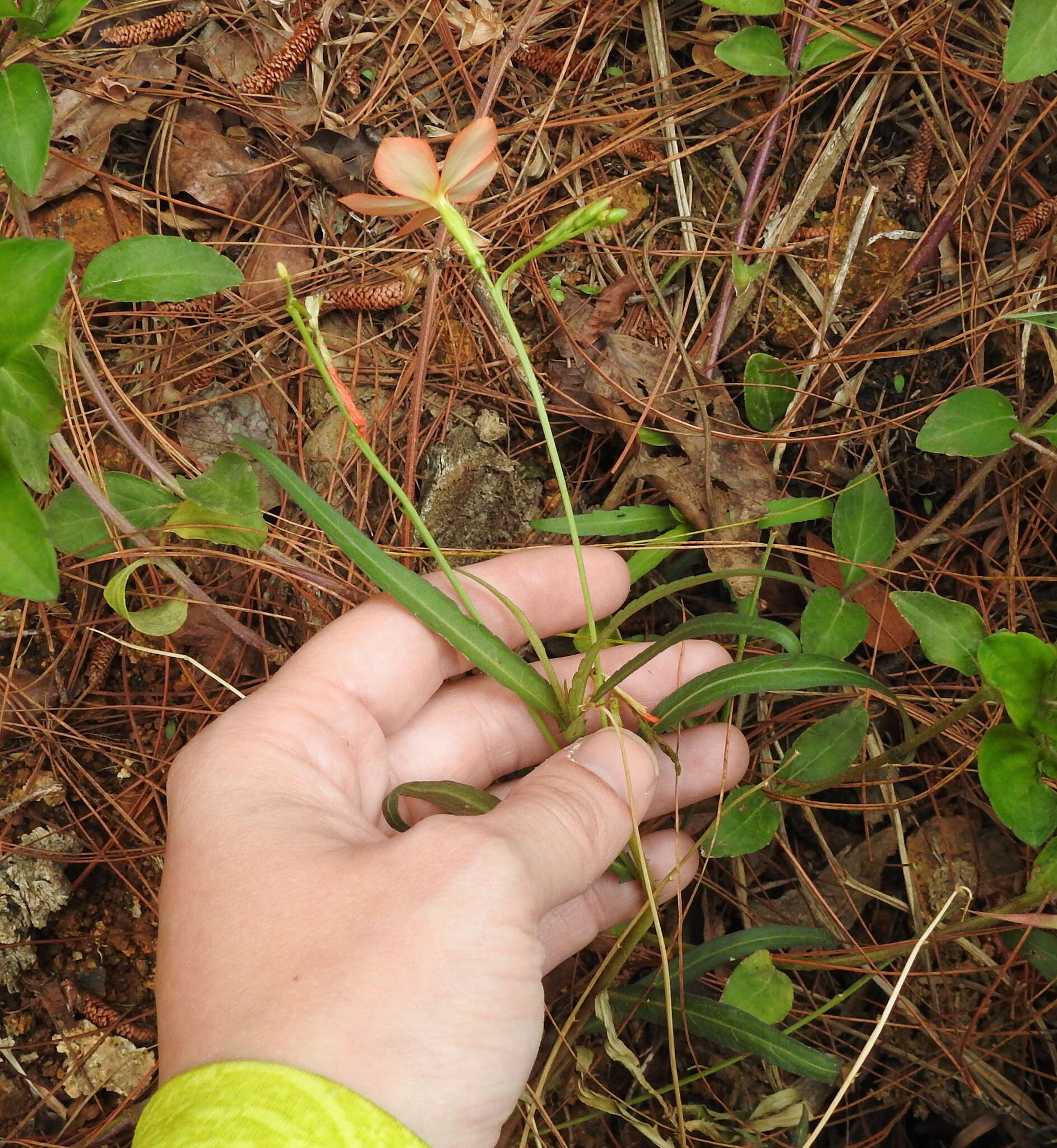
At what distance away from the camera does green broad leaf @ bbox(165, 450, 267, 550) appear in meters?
1.42

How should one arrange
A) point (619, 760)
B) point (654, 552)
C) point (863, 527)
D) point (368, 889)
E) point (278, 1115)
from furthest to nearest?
point (654, 552), point (863, 527), point (619, 760), point (368, 889), point (278, 1115)

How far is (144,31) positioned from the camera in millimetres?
2000

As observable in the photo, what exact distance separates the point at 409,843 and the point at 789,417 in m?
1.21

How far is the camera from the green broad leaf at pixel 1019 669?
126cm

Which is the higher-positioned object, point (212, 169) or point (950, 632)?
point (212, 169)

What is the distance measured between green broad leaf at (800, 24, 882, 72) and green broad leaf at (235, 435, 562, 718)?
4.41 feet

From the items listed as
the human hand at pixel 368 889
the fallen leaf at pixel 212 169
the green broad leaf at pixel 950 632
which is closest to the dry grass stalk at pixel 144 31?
the fallen leaf at pixel 212 169

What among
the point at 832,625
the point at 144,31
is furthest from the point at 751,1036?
the point at 144,31

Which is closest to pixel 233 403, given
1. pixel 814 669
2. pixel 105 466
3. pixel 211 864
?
pixel 105 466

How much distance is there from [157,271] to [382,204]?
1.60ft

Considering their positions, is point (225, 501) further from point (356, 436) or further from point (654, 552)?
point (654, 552)

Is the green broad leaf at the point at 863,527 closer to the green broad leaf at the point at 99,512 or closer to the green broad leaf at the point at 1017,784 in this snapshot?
the green broad leaf at the point at 1017,784

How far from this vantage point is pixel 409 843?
1099mm

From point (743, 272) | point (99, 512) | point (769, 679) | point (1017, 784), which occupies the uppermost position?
point (743, 272)
